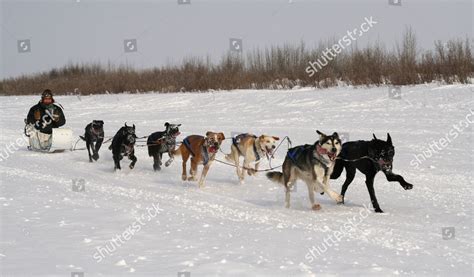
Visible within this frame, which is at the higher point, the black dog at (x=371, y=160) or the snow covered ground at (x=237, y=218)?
the black dog at (x=371, y=160)

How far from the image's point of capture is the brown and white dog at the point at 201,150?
8195 mm

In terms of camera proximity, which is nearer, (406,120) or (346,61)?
(406,120)

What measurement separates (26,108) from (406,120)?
57.3 feet

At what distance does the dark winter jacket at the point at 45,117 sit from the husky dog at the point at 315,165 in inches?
247

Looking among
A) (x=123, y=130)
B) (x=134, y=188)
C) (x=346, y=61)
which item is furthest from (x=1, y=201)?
(x=346, y=61)

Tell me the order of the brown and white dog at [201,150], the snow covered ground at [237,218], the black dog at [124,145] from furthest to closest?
the black dog at [124,145], the brown and white dog at [201,150], the snow covered ground at [237,218]

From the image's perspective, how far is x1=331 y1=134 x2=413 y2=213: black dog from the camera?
6332mm

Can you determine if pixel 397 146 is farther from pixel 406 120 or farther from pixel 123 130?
pixel 123 130

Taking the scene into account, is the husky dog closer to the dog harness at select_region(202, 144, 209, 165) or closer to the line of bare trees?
the dog harness at select_region(202, 144, 209, 165)

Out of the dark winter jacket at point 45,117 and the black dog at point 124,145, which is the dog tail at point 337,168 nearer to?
the black dog at point 124,145

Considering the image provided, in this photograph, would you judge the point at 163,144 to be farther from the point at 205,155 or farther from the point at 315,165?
the point at 315,165

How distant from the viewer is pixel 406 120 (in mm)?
12688

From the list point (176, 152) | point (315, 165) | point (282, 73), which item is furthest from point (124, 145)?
point (282, 73)

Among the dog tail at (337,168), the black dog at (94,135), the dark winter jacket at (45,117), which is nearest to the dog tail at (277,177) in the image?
the dog tail at (337,168)
